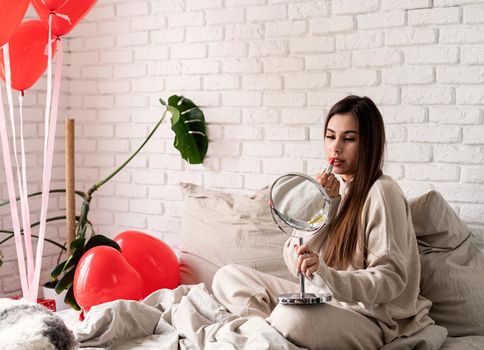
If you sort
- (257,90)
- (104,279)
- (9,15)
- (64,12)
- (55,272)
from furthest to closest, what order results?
1. (257,90)
2. (55,272)
3. (64,12)
4. (104,279)
5. (9,15)

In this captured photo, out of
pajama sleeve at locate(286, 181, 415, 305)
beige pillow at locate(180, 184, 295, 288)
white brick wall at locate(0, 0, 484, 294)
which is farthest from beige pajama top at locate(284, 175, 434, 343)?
white brick wall at locate(0, 0, 484, 294)

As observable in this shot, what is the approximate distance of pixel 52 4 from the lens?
273 centimetres

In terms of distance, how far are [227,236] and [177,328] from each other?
72cm

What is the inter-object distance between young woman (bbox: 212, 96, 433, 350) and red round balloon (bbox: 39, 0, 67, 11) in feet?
3.53

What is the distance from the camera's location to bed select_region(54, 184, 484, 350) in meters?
2.19

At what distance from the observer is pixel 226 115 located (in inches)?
135

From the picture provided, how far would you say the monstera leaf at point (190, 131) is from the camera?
136 inches

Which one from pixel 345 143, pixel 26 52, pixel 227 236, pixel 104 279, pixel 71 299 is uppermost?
pixel 26 52

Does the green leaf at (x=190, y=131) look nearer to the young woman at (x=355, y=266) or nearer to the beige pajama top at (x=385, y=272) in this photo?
the young woman at (x=355, y=266)

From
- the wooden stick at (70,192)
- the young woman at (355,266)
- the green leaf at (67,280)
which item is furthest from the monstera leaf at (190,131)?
the young woman at (355,266)

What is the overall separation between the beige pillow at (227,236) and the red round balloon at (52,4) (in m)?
0.95

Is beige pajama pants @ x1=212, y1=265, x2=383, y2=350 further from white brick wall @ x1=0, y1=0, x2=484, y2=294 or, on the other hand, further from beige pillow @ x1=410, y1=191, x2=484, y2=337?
white brick wall @ x1=0, y1=0, x2=484, y2=294

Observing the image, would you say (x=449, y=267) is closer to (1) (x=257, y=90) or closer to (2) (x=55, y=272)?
(1) (x=257, y=90)

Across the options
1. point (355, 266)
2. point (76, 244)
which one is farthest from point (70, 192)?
point (355, 266)
